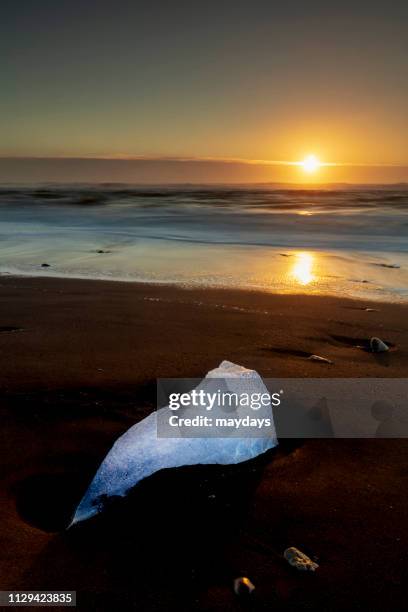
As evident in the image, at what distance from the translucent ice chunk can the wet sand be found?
0.16 ft

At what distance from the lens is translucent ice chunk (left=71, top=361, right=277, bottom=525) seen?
81.4 inches

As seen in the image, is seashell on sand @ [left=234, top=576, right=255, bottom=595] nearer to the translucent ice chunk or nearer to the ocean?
the translucent ice chunk

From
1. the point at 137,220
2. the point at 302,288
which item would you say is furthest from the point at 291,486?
the point at 137,220

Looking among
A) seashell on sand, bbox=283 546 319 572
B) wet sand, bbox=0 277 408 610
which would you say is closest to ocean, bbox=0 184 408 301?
wet sand, bbox=0 277 408 610

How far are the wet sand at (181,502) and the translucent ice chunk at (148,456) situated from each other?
5 cm

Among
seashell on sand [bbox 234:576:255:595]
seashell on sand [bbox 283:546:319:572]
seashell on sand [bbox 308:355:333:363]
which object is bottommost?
seashell on sand [bbox 234:576:255:595]

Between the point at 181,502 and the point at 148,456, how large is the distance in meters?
0.22

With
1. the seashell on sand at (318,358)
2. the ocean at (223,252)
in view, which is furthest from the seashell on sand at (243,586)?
the ocean at (223,252)

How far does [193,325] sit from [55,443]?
2064mm

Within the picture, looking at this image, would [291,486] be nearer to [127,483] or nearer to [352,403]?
[127,483]

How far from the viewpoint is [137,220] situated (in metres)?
17.7

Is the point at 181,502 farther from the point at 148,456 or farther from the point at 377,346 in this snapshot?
the point at 377,346

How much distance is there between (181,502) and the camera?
210cm

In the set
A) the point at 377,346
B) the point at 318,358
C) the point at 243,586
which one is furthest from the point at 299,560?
the point at 377,346
